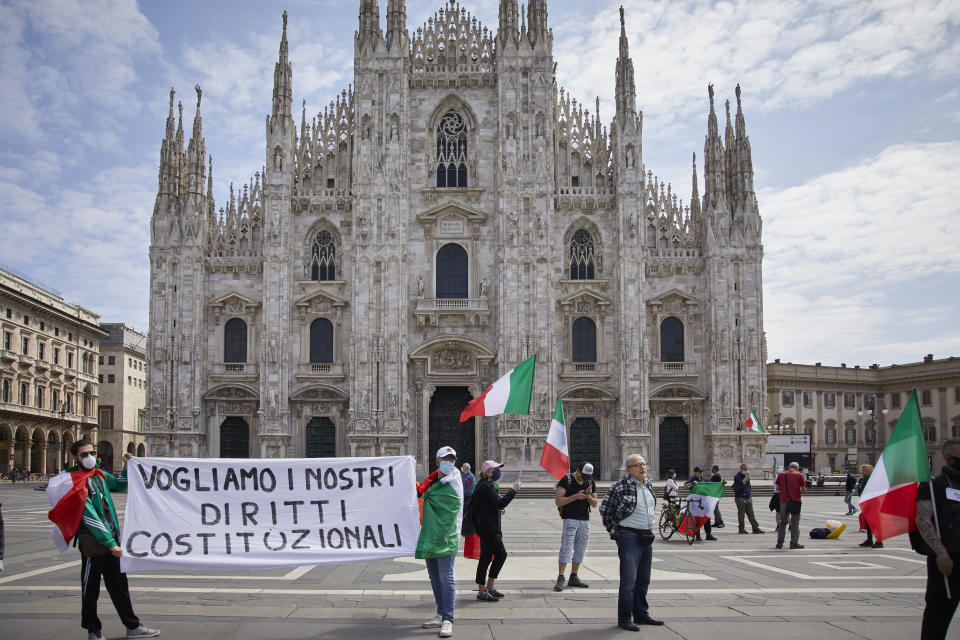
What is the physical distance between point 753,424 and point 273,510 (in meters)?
30.9

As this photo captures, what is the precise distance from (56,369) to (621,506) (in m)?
61.5

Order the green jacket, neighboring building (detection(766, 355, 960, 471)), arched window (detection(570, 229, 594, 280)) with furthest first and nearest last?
1. neighboring building (detection(766, 355, 960, 471))
2. arched window (detection(570, 229, 594, 280))
3. the green jacket

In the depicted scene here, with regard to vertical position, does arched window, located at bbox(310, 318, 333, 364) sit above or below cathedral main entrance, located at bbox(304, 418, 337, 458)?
above

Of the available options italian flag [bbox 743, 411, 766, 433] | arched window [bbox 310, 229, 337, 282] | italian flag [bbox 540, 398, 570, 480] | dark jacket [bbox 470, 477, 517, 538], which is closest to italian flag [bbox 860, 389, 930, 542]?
dark jacket [bbox 470, 477, 517, 538]

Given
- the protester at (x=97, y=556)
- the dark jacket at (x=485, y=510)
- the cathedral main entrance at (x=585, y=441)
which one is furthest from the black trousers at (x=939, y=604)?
the cathedral main entrance at (x=585, y=441)

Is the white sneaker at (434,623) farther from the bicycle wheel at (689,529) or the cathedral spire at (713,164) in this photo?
the cathedral spire at (713,164)

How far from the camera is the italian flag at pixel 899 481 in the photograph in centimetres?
851

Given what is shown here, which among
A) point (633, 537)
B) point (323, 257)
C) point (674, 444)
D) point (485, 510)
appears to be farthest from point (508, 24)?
point (633, 537)

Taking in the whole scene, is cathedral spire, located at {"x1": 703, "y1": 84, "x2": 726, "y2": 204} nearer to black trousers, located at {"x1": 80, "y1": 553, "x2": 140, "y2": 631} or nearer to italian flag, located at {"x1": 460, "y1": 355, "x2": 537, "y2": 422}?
italian flag, located at {"x1": 460, "y1": 355, "x2": 537, "y2": 422}

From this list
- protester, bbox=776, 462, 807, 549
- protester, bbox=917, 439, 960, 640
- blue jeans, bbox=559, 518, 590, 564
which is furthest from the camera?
protester, bbox=776, 462, 807, 549

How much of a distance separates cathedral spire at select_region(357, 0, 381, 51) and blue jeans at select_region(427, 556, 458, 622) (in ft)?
116

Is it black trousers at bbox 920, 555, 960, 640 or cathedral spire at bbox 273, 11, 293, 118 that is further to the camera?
cathedral spire at bbox 273, 11, 293, 118

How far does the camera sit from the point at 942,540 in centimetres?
762

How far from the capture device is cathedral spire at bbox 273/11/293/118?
4091 centimetres
